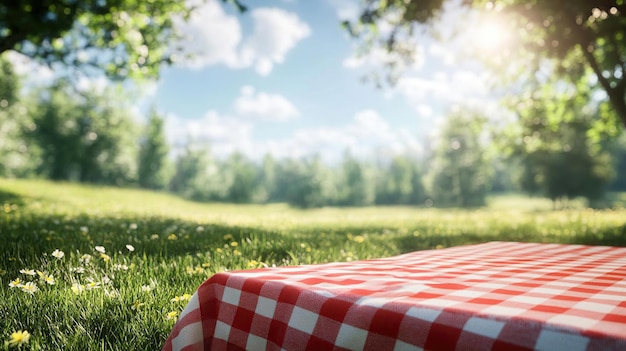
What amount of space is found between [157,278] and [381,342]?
2.78 metres

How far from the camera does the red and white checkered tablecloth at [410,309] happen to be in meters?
1.35

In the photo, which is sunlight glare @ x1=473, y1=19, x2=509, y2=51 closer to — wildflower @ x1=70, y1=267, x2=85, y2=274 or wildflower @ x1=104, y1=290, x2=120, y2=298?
wildflower @ x1=70, y1=267, x2=85, y2=274

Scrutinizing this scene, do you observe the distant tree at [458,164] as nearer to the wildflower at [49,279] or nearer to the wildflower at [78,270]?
the wildflower at [78,270]

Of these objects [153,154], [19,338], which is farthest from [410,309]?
[153,154]

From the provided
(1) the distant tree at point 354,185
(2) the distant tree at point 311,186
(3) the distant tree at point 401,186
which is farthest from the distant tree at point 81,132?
Answer: (3) the distant tree at point 401,186

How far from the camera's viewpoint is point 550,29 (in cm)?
1183

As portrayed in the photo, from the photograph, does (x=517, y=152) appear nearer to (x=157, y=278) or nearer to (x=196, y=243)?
(x=196, y=243)

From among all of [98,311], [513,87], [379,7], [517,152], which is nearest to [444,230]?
[379,7]

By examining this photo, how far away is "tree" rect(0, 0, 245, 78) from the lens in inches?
447

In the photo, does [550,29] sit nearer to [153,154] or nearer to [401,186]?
[153,154]

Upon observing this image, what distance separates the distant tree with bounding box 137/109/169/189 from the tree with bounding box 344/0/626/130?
53.1 m

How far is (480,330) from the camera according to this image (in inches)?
54.0

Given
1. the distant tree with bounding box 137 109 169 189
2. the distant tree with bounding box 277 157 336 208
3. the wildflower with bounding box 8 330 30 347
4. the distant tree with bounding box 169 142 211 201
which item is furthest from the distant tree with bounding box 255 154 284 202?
the wildflower with bounding box 8 330 30 347

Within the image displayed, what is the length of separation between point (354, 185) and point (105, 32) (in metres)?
68.9
